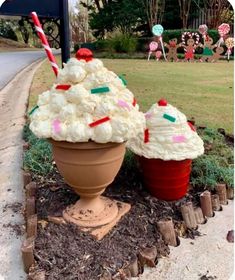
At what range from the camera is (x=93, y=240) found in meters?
2.25

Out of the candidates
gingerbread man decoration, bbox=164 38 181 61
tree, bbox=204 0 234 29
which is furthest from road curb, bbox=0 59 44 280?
tree, bbox=204 0 234 29

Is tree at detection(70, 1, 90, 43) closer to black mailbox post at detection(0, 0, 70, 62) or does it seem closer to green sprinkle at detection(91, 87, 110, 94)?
black mailbox post at detection(0, 0, 70, 62)

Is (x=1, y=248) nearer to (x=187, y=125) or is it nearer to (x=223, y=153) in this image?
(x=187, y=125)

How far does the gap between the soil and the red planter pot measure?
7 cm

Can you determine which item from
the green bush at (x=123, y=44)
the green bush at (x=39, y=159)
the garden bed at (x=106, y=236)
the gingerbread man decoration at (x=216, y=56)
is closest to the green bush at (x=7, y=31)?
the green bush at (x=123, y=44)

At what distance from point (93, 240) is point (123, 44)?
17640 mm

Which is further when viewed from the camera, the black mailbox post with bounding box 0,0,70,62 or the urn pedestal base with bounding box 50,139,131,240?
the black mailbox post with bounding box 0,0,70,62

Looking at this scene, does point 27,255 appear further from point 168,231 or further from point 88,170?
point 168,231

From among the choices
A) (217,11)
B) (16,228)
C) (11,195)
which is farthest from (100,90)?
(217,11)

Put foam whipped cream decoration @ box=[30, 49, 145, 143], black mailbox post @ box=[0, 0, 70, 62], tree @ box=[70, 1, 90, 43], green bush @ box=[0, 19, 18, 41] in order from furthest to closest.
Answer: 1. green bush @ box=[0, 19, 18, 41]
2. tree @ box=[70, 1, 90, 43]
3. black mailbox post @ box=[0, 0, 70, 62]
4. foam whipped cream decoration @ box=[30, 49, 145, 143]

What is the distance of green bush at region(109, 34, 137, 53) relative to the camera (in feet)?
62.0

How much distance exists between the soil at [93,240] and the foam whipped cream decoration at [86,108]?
651 mm

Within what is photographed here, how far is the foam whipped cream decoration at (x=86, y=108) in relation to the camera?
6.62 ft

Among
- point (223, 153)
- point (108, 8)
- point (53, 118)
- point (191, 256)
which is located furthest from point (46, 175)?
point (108, 8)
